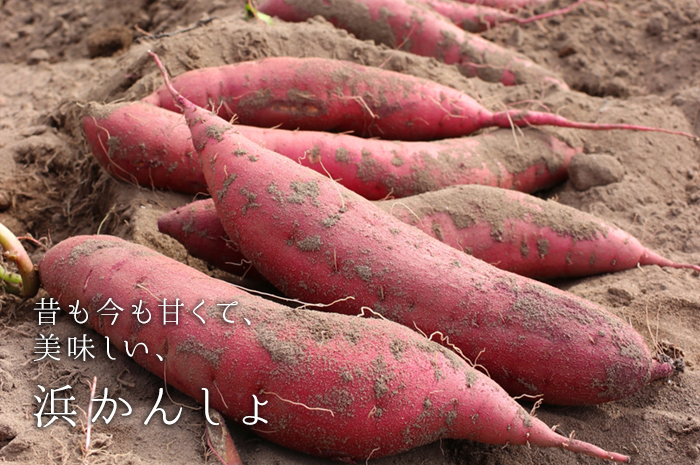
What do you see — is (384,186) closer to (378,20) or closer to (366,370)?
(366,370)

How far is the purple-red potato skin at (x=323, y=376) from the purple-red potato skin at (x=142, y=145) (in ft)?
2.07

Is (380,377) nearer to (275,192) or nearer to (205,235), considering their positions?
(275,192)

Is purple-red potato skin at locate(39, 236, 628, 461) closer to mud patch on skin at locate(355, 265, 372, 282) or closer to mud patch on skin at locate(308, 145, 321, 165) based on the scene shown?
mud patch on skin at locate(355, 265, 372, 282)

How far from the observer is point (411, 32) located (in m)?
2.87

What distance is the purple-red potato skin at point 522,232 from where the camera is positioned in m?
1.87

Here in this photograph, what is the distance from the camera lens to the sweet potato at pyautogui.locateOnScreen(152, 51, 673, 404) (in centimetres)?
153

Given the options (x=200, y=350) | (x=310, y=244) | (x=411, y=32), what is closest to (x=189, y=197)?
(x=310, y=244)

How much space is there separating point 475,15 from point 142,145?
197cm

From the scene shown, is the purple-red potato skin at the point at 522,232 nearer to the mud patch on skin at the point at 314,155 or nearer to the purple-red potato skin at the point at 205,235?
the mud patch on skin at the point at 314,155

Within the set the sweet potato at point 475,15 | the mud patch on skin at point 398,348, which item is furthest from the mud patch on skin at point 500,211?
the sweet potato at point 475,15

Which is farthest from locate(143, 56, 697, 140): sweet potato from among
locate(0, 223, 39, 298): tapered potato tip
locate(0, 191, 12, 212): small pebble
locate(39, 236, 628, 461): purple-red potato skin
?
locate(39, 236, 628, 461): purple-red potato skin

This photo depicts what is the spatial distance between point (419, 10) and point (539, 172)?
Result: 1.08m

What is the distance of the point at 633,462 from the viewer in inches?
57.0

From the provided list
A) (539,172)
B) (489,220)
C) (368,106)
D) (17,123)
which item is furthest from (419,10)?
(17,123)
